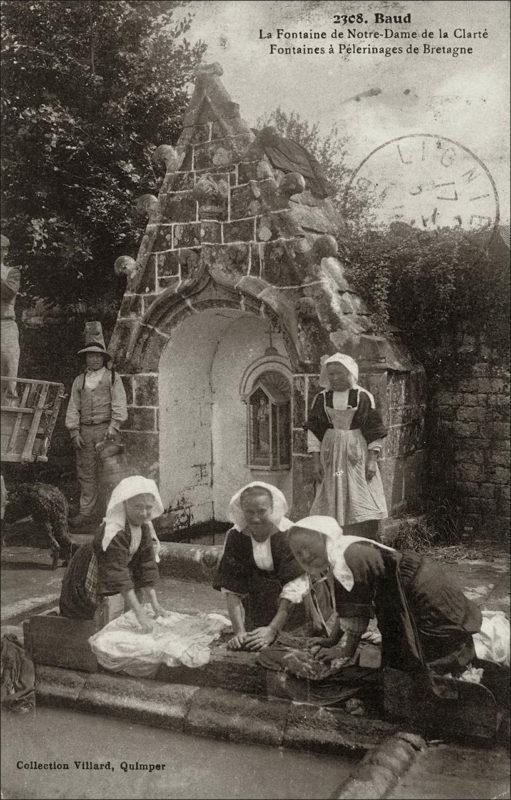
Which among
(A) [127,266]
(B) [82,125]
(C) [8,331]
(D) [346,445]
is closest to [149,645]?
(D) [346,445]

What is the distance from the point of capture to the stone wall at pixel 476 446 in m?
7.30

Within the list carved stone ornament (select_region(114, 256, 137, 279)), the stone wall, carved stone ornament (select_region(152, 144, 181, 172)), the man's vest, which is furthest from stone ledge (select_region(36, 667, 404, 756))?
carved stone ornament (select_region(152, 144, 181, 172))

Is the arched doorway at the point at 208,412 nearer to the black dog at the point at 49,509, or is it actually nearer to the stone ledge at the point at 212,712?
the black dog at the point at 49,509

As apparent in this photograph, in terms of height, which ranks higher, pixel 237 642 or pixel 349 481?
pixel 349 481

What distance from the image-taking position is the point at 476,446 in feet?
24.3

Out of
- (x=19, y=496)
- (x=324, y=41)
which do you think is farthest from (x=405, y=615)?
(x=19, y=496)

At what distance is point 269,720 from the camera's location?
3.84 m

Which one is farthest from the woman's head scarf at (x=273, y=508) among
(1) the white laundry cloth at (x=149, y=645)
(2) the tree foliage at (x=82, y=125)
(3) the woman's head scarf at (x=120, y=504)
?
(2) the tree foliage at (x=82, y=125)

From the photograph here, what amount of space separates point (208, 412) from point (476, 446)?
290cm

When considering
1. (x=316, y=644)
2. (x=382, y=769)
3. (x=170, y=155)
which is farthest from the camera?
(x=170, y=155)

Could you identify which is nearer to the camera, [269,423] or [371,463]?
[371,463]

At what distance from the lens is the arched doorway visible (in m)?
7.38

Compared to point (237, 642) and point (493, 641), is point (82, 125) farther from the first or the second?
point (493, 641)

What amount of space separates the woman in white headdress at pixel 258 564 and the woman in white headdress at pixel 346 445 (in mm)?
1248
